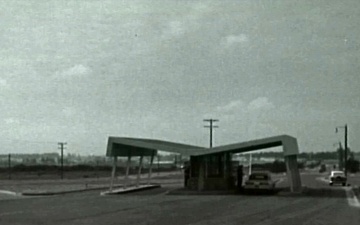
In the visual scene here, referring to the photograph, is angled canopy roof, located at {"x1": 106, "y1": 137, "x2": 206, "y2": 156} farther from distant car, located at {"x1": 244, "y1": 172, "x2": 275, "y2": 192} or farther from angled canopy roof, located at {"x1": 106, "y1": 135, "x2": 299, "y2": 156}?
distant car, located at {"x1": 244, "y1": 172, "x2": 275, "y2": 192}

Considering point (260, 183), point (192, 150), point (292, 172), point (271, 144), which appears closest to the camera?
point (292, 172)

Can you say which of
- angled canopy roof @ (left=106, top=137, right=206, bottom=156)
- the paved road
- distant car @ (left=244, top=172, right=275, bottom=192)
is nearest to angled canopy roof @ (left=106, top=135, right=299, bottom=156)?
angled canopy roof @ (left=106, top=137, right=206, bottom=156)

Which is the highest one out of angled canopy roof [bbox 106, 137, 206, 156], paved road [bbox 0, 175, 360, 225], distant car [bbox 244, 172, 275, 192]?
angled canopy roof [bbox 106, 137, 206, 156]

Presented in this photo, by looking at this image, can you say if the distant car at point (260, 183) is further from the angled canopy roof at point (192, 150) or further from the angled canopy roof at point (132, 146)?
the angled canopy roof at point (132, 146)

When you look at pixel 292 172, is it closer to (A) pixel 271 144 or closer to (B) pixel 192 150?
(A) pixel 271 144

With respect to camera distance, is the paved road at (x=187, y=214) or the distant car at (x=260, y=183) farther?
the distant car at (x=260, y=183)

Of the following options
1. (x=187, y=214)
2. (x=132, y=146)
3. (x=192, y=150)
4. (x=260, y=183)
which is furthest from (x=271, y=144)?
(x=187, y=214)

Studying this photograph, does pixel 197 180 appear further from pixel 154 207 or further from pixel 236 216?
pixel 236 216

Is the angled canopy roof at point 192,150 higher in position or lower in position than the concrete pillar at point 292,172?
higher

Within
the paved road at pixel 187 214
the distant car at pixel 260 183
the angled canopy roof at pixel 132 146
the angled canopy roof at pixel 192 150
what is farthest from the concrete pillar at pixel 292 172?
the paved road at pixel 187 214

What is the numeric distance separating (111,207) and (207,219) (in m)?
8.41

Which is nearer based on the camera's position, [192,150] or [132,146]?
[192,150]

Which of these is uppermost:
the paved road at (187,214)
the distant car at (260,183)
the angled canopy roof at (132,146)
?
the angled canopy roof at (132,146)

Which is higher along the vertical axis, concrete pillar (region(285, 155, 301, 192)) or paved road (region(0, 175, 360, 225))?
concrete pillar (region(285, 155, 301, 192))
